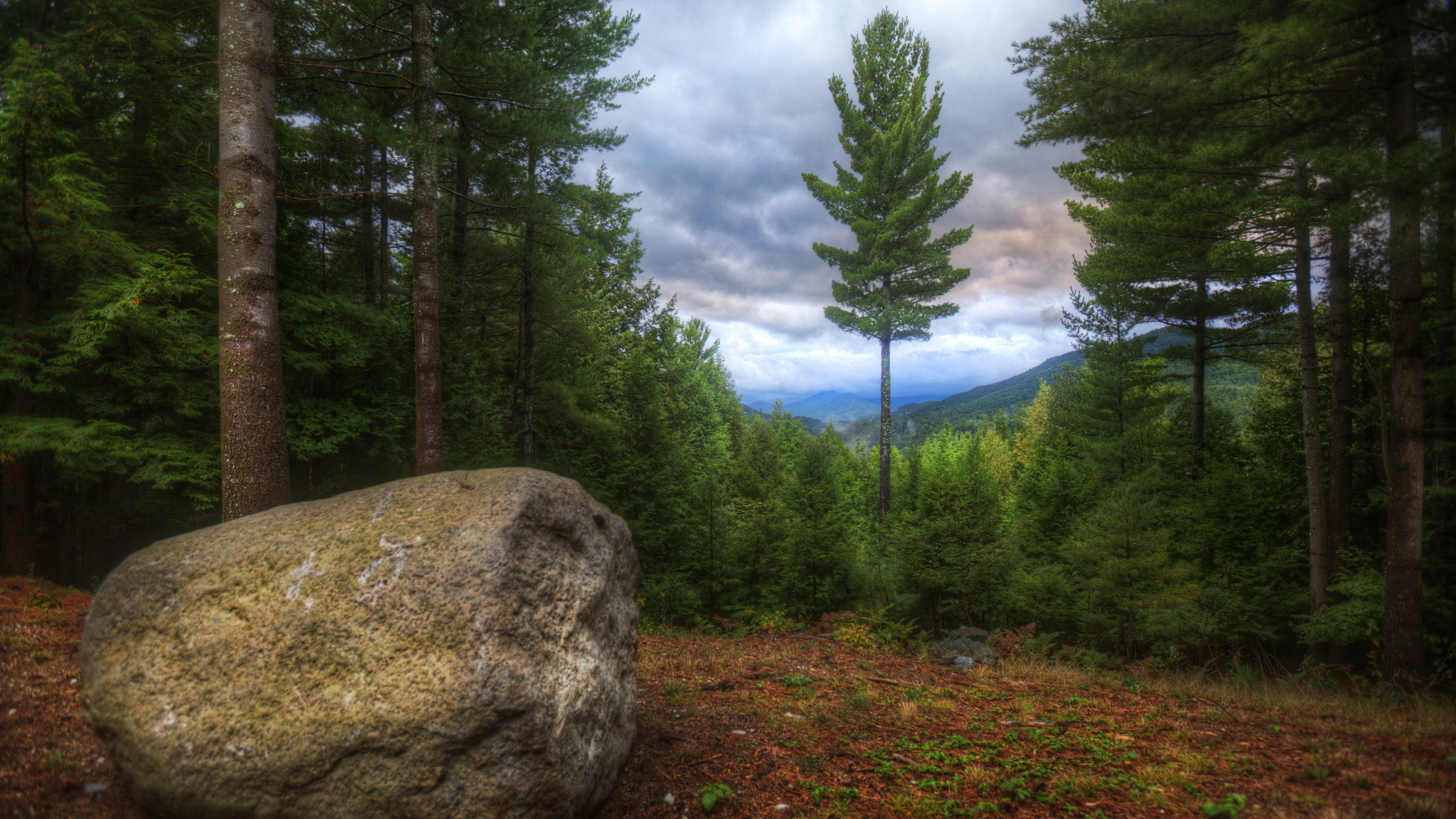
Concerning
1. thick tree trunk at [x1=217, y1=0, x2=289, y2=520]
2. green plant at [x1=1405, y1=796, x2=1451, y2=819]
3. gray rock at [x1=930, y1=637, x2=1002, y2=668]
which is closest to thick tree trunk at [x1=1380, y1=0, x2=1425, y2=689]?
gray rock at [x1=930, y1=637, x2=1002, y2=668]

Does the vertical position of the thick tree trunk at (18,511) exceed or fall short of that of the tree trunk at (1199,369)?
it falls short

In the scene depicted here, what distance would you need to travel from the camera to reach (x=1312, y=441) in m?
10.2

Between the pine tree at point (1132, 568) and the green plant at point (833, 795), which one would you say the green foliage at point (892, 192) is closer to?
the pine tree at point (1132, 568)

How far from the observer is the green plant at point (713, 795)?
3.23 metres

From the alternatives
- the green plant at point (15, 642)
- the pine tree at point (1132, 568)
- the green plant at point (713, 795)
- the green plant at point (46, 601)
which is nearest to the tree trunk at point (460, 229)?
the green plant at point (46, 601)

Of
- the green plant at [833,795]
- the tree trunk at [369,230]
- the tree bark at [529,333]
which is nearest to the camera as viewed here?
the green plant at [833,795]

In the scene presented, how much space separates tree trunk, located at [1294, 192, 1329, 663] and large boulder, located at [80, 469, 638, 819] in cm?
1328

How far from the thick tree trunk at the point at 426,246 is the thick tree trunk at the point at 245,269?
224cm

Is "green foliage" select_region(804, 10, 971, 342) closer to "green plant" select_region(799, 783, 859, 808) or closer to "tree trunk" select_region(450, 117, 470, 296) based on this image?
"tree trunk" select_region(450, 117, 470, 296)

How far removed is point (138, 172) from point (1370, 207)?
56.0ft

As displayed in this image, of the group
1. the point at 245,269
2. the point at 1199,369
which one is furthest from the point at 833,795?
the point at 1199,369

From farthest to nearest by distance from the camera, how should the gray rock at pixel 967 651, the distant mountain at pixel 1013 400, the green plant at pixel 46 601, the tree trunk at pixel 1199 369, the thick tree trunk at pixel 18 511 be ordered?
the distant mountain at pixel 1013 400, the tree trunk at pixel 1199 369, the gray rock at pixel 967 651, the thick tree trunk at pixel 18 511, the green plant at pixel 46 601

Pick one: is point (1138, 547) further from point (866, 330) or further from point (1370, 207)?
point (866, 330)

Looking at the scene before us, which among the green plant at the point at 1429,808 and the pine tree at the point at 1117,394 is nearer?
the green plant at the point at 1429,808
